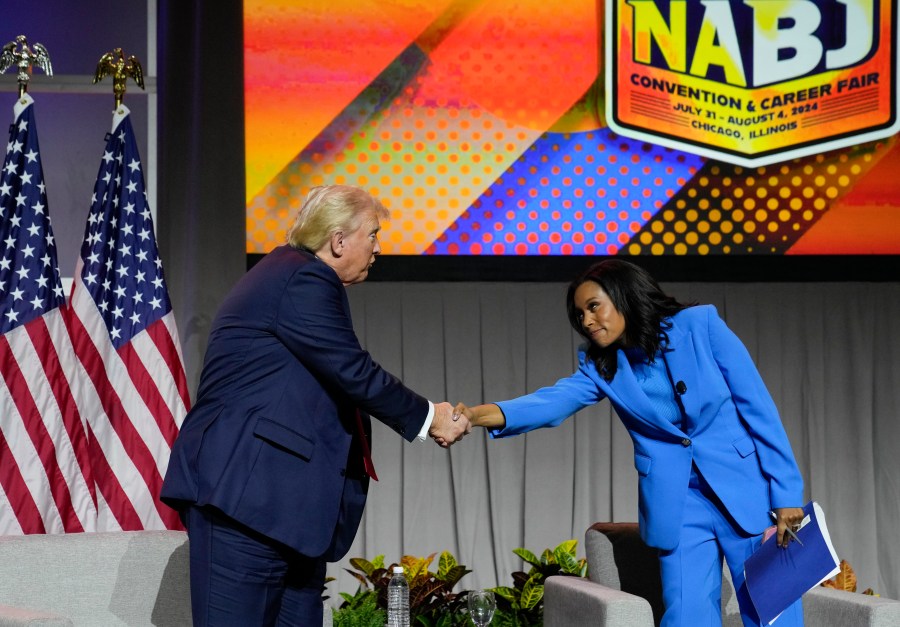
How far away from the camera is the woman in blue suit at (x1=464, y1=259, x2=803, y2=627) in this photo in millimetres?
2904

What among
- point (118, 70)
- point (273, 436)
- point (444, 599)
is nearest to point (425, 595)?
point (444, 599)

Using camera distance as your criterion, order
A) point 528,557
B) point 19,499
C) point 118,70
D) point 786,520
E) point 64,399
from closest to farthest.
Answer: point 786,520
point 19,499
point 64,399
point 118,70
point 528,557

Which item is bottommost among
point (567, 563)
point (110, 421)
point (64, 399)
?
point (567, 563)

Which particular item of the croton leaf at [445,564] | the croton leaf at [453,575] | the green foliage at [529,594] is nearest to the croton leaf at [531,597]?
the green foliage at [529,594]

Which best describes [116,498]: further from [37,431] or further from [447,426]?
[447,426]

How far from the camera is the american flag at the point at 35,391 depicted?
14.4ft

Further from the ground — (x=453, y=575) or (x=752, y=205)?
(x=752, y=205)

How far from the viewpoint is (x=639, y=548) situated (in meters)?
3.55

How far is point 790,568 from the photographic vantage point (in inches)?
108

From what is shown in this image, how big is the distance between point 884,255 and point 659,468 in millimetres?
3074

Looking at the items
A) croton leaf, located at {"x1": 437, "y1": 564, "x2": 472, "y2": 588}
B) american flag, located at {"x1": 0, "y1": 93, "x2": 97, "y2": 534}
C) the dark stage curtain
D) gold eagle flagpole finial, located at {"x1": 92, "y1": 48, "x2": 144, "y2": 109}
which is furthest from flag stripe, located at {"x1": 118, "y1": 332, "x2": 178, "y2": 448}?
croton leaf, located at {"x1": 437, "y1": 564, "x2": 472, "y2": 588}

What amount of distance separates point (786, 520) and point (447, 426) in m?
0.99

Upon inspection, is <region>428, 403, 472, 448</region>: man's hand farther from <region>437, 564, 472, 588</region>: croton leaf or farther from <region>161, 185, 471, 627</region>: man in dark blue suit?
<region>437, 564, 472, 588</region>: croton leaf

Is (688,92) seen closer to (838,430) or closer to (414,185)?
(414,185)
